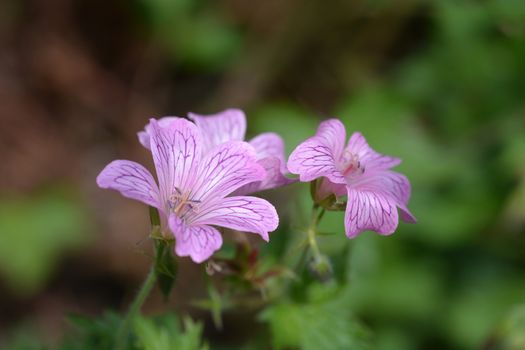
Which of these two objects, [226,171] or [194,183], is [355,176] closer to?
[226,171]

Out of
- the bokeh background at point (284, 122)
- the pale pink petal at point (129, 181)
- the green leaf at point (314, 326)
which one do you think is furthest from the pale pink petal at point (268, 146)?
the bokeh background at point (284, 122)

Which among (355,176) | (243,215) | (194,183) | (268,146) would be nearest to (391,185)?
(355,176)

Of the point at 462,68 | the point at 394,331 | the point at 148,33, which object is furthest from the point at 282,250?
the point at 148,33

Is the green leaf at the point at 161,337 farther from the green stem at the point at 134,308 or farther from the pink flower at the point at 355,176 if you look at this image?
the pink flower at the point at 355,176

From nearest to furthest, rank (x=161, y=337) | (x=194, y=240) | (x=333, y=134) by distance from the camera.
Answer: (x=194, y=240) → (x=333, y=134) → (x=161, y=337)

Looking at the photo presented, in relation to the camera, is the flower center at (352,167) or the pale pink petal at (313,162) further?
the flower center at (352,167)
